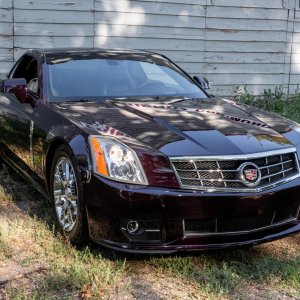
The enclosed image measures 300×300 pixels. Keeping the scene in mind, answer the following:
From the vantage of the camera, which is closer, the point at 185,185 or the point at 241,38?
the point at 185,185

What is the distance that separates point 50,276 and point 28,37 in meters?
5.87

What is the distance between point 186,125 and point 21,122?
5.58 feet

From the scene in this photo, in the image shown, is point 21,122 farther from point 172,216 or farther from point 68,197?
point 172,216

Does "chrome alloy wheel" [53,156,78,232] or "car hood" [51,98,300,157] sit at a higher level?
"car hood" [51,98,300,157]

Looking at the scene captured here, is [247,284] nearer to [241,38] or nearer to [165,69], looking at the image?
[165,69]

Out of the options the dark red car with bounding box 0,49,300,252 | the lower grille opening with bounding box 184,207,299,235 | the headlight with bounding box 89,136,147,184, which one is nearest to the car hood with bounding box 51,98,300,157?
the dark red car with bounding box 0,49,300,252

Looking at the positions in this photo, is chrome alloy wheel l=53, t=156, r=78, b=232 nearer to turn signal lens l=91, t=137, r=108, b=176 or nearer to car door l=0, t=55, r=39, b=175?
turn signal lens l=91, t=137, r=108, b=176

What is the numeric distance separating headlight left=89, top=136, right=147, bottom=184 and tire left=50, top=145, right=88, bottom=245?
8.1 inches

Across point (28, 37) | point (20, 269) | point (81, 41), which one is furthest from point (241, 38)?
point (20, 269)

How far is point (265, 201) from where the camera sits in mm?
3527

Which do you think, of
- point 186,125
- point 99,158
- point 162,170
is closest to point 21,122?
point 99,158

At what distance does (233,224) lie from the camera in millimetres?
3523

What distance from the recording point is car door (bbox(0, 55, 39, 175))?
4.70 metres

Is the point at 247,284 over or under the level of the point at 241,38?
under
